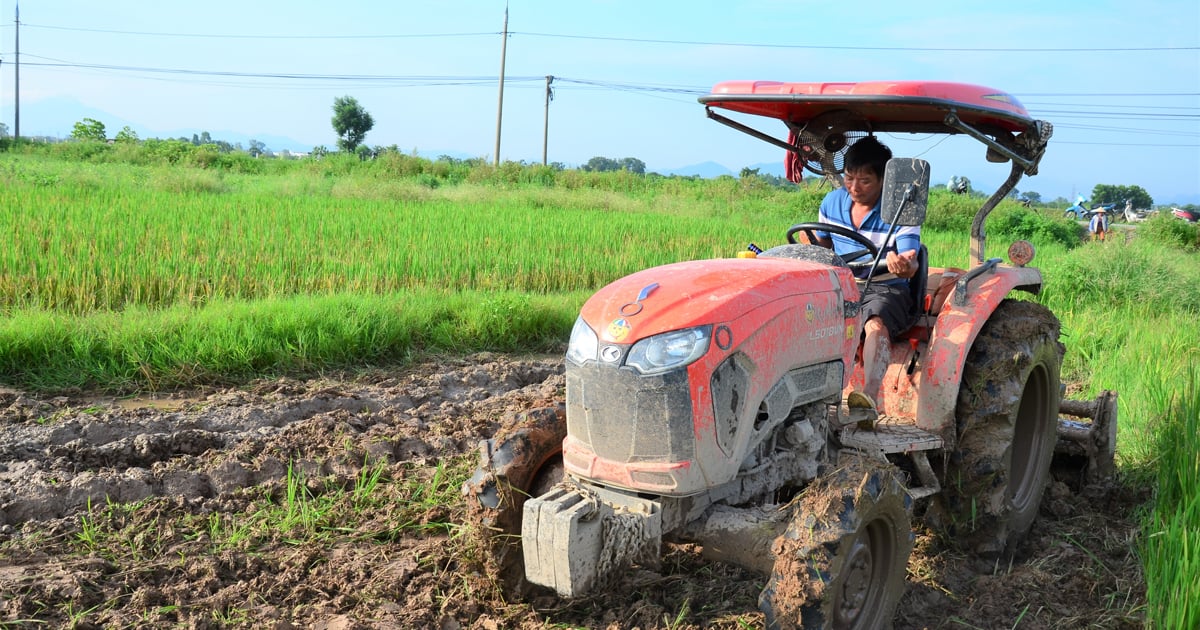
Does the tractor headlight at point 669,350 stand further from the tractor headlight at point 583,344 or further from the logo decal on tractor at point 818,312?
the logo decal on tractor at point 818,312

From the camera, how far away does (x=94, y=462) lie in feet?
14.3

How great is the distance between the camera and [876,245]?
395 cm

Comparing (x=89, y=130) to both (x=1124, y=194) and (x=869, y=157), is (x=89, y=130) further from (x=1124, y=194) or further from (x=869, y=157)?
(x=1124, y=194)

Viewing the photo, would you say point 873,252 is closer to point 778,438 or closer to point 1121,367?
point 778,438

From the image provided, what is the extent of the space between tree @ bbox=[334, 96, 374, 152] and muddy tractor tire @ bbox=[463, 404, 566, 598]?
54.3 m

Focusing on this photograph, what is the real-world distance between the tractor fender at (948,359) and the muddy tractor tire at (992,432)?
9 cm

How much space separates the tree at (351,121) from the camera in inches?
2173

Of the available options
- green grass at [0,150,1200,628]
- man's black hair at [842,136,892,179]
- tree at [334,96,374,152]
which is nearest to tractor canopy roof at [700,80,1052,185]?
man's black hair at [842,136,892,179]

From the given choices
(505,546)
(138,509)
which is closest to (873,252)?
(505,546)

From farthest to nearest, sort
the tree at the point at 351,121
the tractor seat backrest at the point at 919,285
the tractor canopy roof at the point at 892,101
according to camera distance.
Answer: the tree at the point at 351,121 → the tractor seat backrest at the point at 919,285 → the tractor canopy roof at the point at 892,101

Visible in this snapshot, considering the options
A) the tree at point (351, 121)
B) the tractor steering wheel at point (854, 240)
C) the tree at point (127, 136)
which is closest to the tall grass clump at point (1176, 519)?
the tractor steering wheel at point (854, 240)

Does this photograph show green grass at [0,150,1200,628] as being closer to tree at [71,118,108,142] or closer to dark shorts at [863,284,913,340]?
dark shorts at [863,284,913,340]

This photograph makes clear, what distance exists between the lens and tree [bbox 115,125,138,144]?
113ft

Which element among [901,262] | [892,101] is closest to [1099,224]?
[901,262]
